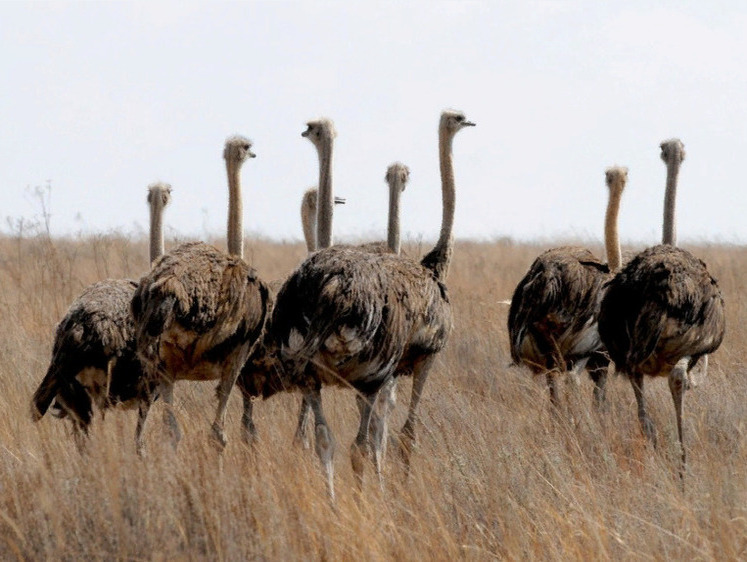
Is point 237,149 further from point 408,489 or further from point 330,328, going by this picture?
point 408,489

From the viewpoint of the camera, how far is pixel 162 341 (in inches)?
226

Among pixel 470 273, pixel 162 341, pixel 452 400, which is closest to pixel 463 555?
pixel 162 341

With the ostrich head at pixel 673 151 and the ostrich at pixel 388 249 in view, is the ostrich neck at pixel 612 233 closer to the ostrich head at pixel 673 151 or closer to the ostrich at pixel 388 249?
the ostrich head at pixel 673 151

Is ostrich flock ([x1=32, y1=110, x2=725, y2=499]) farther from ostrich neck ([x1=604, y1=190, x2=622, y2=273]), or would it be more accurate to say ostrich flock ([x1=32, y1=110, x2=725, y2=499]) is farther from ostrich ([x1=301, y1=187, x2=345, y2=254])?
ostrich ([x1=301, y1=187, x2=345, y2=254])

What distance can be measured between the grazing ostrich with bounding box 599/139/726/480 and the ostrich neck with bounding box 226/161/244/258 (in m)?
1.86

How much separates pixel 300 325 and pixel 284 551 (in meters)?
1.64

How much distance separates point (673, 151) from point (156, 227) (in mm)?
3331

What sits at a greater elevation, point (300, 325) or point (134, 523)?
point (300, 325)

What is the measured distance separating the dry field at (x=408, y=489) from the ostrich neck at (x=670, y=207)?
1.29 meters

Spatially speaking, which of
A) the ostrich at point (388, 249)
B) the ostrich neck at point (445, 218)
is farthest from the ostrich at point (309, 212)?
the ostrich neck at point (445, 218)

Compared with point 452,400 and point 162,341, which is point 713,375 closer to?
point 452,400

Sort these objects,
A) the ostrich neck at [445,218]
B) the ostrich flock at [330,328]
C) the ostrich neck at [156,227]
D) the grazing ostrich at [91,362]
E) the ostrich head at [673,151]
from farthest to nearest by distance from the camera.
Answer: the ostrich head at [673,151] < the ostrich neck at [156,227] < the ostrich neck at [445,218] < the grazing ostrich at [91,362] < the ostrich flock at [330,328]

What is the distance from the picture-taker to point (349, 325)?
546 cm

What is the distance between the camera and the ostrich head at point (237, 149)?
7434mm
